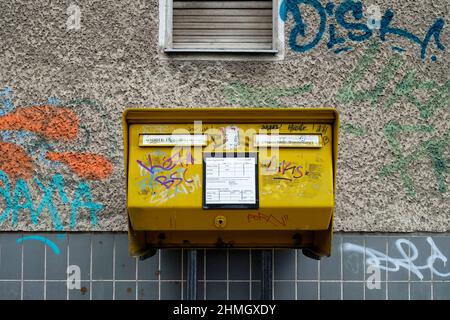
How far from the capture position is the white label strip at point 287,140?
12.9 feet

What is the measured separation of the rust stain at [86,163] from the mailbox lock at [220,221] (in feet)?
4.17

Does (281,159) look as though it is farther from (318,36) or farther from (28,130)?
(28,130)

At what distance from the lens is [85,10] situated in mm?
4957

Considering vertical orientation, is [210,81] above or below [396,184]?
above

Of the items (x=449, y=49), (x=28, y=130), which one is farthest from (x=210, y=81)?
(x=449, y=49)

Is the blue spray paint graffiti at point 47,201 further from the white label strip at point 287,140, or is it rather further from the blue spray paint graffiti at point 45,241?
the white label strip at point 287,140

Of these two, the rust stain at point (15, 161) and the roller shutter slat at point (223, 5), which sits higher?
the roller shutter slat at point (223, 5)

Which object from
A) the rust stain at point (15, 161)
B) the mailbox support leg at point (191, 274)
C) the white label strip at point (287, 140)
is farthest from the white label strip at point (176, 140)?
the rust stain at point (15, 161)

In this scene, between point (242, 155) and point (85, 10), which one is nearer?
point (242, 155)

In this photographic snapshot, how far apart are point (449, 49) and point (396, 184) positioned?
1080 millimetres

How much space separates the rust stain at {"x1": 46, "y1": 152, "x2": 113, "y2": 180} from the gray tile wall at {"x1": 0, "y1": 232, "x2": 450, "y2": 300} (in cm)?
45

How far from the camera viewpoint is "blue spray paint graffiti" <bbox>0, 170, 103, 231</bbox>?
194 inches

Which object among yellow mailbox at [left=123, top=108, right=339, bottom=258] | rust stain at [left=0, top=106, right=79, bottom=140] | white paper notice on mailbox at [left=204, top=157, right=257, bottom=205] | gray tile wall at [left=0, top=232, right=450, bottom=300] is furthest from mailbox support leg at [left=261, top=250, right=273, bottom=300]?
rust stain at [left=0, top=106, right=79, bottom=140]

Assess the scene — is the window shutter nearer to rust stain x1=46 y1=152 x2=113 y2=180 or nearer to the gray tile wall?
rust stain x1=46 y1=152 x2=113 y2=180
